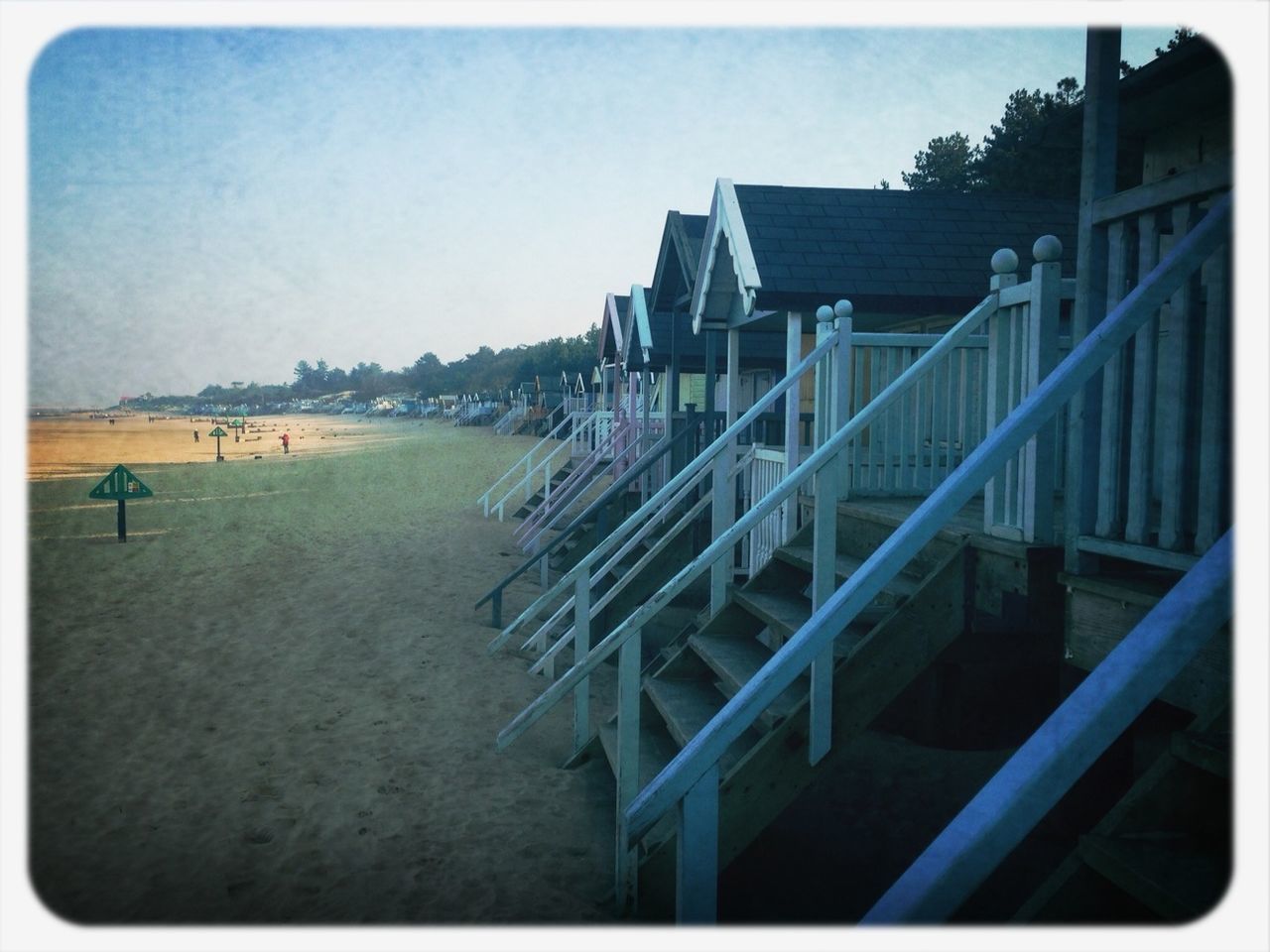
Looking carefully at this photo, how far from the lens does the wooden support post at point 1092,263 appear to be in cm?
313

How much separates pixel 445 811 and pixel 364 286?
16.7 feet

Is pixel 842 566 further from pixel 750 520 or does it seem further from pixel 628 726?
pixel 628 726

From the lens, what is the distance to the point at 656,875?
3.32 meters

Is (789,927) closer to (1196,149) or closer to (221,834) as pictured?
(221,834)

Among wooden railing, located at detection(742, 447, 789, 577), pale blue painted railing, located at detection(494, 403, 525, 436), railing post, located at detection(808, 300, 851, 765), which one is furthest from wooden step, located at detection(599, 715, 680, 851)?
pale blue painted railing, located at detection(494, 403, 525, 436)

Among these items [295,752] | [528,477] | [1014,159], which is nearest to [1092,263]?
[295,752]

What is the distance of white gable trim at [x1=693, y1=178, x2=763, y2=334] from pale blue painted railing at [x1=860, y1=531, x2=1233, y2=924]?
18.3 ft

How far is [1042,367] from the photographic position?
3668 mm

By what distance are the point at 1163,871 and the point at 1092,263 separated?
2.05 m

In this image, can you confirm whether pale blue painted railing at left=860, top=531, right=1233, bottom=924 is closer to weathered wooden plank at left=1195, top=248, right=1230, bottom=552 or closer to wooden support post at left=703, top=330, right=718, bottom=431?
weathered wooden plank at left=1195, top=248, right=1230, bottom=552

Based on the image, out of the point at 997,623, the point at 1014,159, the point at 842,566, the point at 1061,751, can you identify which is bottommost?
the point at 997,623

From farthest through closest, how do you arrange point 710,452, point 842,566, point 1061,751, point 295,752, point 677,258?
point 677,258 → point 710,452 → point 295,752 → point 842,566 → point 1061,751

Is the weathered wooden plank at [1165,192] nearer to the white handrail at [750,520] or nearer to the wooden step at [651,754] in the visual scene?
the white handrail at [750,520]

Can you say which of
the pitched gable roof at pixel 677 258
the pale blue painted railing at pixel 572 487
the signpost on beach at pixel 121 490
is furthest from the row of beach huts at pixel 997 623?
the signpost on beach at pixel 121 490
